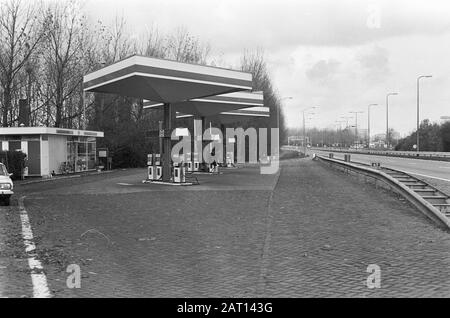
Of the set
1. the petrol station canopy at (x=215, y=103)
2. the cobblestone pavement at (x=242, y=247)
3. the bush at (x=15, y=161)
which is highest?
the petrol station canopy at (x=215, y=103)

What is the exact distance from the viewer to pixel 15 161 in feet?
88.3

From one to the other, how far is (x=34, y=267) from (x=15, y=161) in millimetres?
21296

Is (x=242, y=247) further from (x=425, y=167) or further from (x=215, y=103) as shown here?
(x=425, y=167)

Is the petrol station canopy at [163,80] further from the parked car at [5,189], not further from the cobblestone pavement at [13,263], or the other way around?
the cobblestone pavement at [13,263]

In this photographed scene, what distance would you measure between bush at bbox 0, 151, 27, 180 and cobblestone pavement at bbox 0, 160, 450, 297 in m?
11.9

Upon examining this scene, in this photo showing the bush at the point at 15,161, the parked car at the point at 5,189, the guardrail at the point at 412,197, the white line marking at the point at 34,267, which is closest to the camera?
the white line marking at the point at 34,267

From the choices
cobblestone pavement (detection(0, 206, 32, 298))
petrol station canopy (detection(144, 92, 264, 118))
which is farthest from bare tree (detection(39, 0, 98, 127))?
cobblestone pavement (detection(0, 206, 32, 298))

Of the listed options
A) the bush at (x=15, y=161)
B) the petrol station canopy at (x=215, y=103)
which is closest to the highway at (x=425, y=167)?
the petrol station canopy at (x=215, y=103)

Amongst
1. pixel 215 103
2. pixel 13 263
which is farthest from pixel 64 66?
pixel 13 263

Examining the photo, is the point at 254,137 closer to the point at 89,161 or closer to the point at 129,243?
the point at 89,161

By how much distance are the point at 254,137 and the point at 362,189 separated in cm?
4845

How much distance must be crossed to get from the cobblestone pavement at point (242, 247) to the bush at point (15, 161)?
39.2ft

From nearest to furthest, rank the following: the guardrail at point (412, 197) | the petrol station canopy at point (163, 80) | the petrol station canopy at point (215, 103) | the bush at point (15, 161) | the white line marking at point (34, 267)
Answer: the white line marking at point (34, 267) → the guardrail at point (412, 197) → the petrol station canopy at point (163, 80) → the bush at point (15, 161) → the petrol station canopy at point (215, 103)

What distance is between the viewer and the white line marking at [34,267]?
20.0ft
